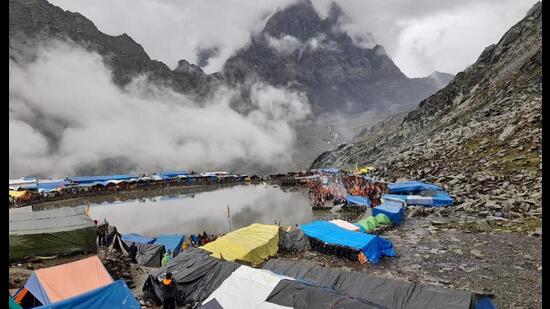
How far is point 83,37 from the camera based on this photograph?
16362 centimetres

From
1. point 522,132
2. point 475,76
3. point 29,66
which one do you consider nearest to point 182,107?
point 29,66

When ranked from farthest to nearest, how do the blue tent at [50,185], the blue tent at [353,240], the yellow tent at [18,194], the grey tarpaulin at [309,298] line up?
the blue tent at [50,185] → the yellow tent at [18,194] → the blue tent at [353,240] → the grey tarpaulin at [309,298]

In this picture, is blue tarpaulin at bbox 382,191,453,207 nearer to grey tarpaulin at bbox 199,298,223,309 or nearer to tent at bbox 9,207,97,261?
grey tarpaulin at bbox 199,298,223,309

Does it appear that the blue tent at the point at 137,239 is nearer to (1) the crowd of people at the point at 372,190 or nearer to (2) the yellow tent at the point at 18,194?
(1) the crowd of people at the point at 372,190

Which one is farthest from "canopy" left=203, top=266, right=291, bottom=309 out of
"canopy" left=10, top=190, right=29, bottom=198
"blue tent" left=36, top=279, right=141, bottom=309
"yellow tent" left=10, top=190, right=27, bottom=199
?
"canopy" left=10, top=190, right=29, bottom=198

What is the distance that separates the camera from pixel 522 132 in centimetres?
3997

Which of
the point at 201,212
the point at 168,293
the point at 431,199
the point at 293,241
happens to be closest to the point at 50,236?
the point at 168,293

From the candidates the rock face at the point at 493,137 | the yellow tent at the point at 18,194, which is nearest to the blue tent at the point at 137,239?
the rock face at the point at 493,137

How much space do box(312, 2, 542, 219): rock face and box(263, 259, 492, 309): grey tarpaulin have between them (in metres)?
18.7

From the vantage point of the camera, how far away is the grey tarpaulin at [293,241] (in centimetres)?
2494

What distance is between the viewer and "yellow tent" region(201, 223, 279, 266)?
20266 millimetres

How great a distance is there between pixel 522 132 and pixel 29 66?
554ft

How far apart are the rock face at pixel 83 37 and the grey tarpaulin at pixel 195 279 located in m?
159
